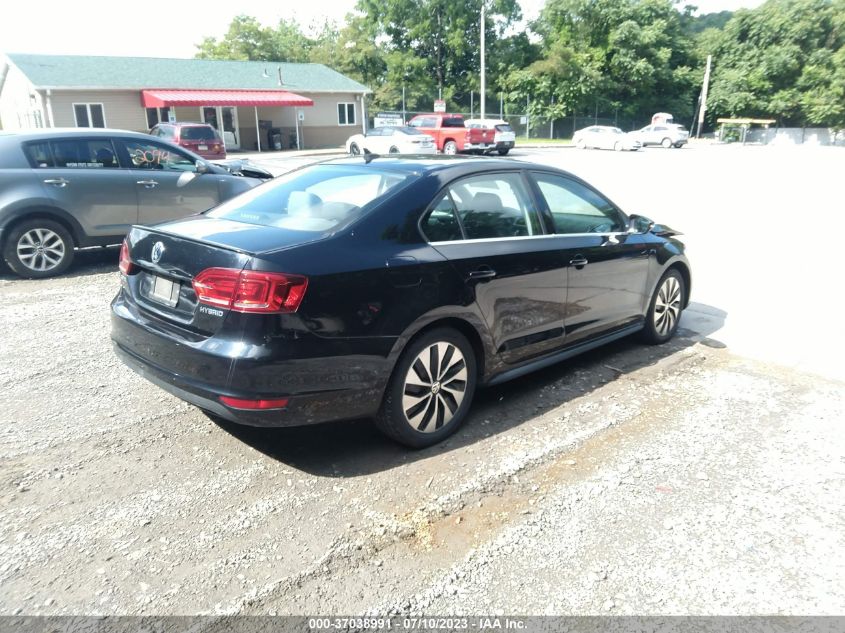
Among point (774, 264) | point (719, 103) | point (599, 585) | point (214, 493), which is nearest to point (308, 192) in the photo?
point (214, 493)

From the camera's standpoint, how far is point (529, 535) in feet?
10.3

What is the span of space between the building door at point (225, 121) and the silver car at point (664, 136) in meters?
28.3

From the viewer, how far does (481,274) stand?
3.99 meters

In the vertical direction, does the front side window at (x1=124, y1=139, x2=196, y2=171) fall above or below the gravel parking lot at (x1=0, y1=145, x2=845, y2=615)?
above

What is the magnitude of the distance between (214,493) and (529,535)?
5.29ft

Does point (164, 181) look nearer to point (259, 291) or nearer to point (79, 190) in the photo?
point (79, 190)

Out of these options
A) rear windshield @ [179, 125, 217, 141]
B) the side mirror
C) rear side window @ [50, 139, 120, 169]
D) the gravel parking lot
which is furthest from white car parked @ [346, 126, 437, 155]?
the gravel parking lot

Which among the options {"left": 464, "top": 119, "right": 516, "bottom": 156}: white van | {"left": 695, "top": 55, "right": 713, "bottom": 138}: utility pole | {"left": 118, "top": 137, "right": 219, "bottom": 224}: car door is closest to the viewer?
{"left": 118, "top": 137, "right": 219, "bottom": 224}: car door

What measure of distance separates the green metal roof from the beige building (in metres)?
0.05

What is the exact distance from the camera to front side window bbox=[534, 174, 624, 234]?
15.7 feet

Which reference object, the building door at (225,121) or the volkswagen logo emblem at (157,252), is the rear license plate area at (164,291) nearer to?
the volkswagen logo emblem at (157,252)

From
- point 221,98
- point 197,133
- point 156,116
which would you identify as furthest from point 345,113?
point 197,133

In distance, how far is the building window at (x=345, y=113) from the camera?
40688 millimetres

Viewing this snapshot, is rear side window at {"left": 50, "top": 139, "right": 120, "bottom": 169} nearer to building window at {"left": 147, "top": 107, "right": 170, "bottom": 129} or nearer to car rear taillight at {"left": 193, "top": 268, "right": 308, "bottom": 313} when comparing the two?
car rear taillight at {"left": 193, "top": 268, "right": 308, "bottom": 313}
